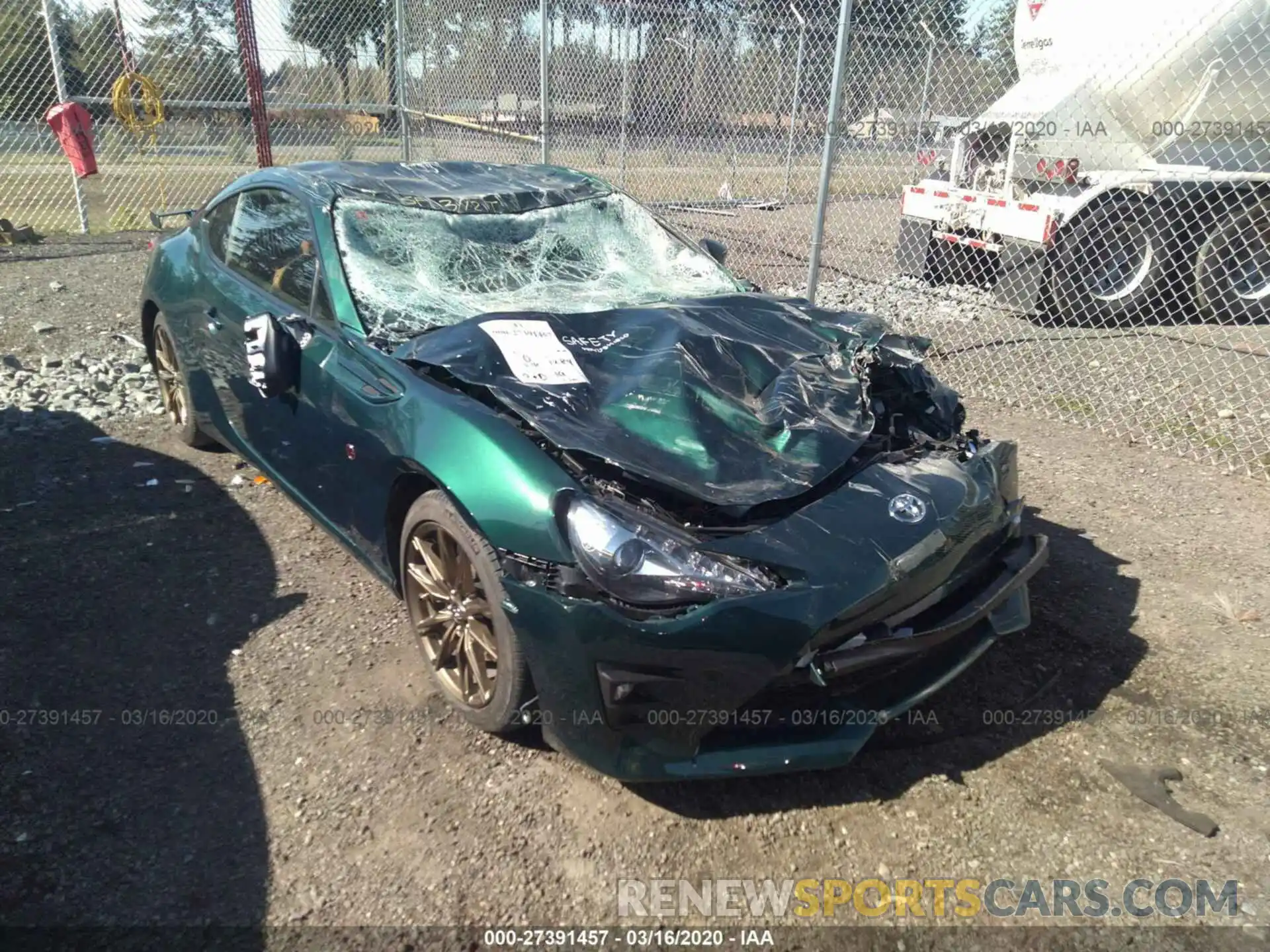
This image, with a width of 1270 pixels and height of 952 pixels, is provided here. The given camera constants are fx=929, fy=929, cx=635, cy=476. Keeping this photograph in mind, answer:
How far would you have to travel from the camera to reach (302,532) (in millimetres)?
4059

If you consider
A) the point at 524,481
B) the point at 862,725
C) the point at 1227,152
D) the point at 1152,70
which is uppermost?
the point at 1152,70

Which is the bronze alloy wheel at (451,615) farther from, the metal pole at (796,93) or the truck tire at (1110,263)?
the metal pole at (796,93)

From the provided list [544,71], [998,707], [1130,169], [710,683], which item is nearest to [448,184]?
[710,683]

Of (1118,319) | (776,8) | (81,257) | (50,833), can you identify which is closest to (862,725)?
(50,833)

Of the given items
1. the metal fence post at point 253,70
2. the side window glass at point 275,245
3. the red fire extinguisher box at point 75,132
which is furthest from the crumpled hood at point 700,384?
the metal fence post at point 253,70

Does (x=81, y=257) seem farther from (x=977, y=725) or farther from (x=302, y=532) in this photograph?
(x=977, y=725)

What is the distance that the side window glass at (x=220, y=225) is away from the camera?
13.6 feet

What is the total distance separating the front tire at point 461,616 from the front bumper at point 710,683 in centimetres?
10

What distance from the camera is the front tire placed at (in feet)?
8.21

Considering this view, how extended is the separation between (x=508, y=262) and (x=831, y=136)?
2.90m

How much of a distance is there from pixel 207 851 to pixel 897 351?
2766 mm

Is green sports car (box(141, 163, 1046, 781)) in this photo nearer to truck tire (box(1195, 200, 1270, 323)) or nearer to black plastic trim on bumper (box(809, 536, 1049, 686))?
black plastic trim on bumper (box(809, 536, 1049, 686))

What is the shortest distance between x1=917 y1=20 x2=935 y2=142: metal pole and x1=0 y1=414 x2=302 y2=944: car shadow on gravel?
7.32 m

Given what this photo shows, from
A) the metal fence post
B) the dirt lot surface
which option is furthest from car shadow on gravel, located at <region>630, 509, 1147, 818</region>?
the metal fence post
